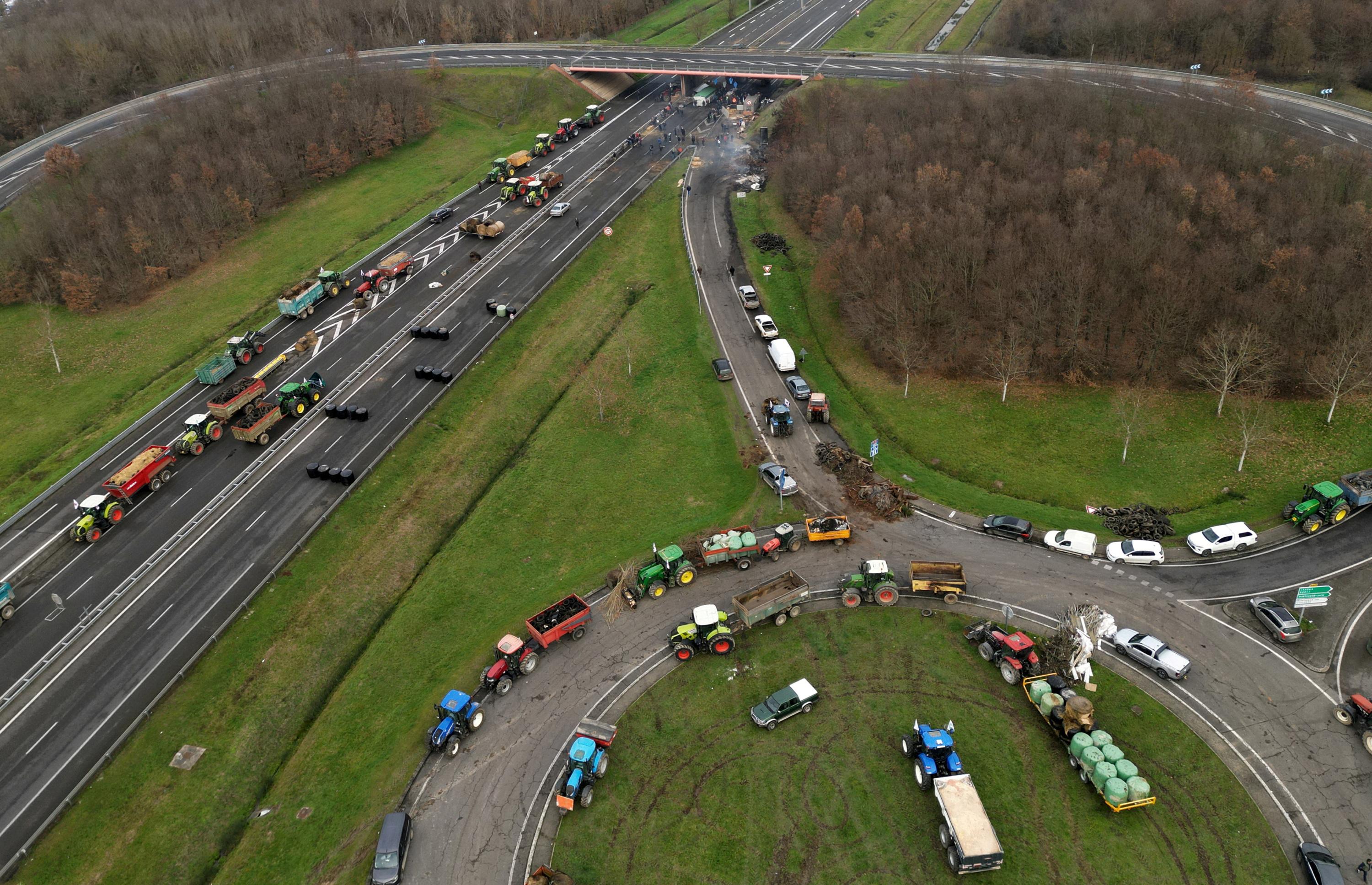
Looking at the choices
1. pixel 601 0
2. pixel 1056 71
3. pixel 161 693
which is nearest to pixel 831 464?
pixel 161 693

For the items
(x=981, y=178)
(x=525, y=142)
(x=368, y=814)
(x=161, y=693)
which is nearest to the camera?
(x=368, y=814)

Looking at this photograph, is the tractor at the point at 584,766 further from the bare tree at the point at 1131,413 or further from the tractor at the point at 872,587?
the bare tree at the point at 1131,413

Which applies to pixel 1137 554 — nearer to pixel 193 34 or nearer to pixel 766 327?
pixel 766 327

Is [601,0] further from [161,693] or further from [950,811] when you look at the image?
[950,811]

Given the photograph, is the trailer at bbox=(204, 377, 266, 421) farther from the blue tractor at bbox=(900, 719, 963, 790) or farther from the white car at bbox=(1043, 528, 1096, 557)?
the white car at bbox=(1043, 528, 1096, 557)

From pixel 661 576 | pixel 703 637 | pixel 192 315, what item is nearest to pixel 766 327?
pixel 661 576

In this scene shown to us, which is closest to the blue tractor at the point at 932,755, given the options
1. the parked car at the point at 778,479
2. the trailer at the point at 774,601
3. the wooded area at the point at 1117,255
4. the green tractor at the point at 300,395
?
the trailer at the point at 774,601

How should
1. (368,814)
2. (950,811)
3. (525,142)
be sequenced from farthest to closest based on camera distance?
1. (525,142)
2. (368,814)
3. (950,811)
